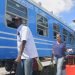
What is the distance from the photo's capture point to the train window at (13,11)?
36.4ft

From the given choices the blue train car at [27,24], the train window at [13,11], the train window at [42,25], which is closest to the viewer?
the blue train car at [27,24]

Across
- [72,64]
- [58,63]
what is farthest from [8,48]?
[72,64]

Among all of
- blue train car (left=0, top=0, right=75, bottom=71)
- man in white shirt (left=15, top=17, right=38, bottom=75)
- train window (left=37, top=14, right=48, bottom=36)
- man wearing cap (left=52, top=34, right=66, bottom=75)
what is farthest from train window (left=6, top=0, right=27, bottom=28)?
man in white shirt (left=15, top=17, right=38, bottom=75)

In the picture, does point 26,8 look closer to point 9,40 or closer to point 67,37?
point 9,40

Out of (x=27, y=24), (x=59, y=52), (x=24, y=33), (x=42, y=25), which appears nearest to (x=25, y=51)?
(x=24, y=33)

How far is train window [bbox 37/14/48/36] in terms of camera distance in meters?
14.6

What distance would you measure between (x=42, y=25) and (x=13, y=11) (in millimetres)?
3799

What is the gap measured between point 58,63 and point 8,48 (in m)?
1.90

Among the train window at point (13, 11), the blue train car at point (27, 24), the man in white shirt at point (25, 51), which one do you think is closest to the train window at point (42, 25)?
the blue train car at point (27, 24)

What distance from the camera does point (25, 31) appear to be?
281 inches

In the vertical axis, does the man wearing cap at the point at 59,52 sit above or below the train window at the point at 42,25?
below

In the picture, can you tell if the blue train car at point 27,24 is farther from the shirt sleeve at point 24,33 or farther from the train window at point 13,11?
the shirt sleeve at point 24,33

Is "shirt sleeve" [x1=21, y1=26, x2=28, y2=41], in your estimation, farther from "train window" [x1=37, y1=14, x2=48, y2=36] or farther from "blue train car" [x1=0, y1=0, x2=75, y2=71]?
"train window" [x1=37, y1=14, x2=48, y2=36]

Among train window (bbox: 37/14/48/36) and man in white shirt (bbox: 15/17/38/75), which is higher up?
train window (bbox: 37/14/48/36)
